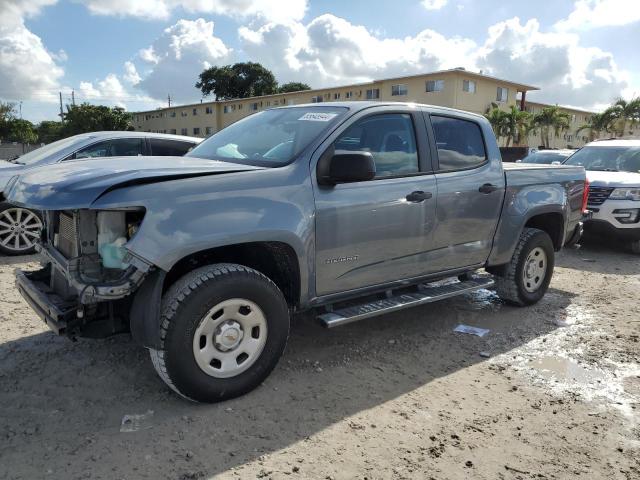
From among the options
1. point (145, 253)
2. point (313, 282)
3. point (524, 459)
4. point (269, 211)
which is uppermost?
point (269, 211)

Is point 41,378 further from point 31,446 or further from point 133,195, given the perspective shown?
point 133,195

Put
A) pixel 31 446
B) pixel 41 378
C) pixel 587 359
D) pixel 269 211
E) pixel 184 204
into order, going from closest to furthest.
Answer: pixel 31 446, pixel 184 204, pixel 269 211, pixel 41 378, pixel 587 359

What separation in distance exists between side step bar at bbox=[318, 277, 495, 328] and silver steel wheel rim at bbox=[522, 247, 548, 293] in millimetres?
596

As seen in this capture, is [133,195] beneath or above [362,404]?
above

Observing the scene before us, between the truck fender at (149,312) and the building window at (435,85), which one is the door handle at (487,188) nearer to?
the truck fender at (149,312)

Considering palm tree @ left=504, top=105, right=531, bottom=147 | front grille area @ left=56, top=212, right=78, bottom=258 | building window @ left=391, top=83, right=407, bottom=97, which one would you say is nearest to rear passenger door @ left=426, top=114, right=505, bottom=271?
front grille area @ left=56, top=212, right=78, bottom=258

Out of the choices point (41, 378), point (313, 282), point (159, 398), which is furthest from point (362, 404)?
point (41, 378)

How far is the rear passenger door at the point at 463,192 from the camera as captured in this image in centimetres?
430

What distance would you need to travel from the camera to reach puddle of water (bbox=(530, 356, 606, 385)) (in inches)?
152

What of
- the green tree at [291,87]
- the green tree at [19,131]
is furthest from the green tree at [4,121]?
the green tree at [291,87]

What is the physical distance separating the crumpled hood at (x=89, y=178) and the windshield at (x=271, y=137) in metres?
0.26

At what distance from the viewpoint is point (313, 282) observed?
3.54 m

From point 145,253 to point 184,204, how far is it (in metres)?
0.35

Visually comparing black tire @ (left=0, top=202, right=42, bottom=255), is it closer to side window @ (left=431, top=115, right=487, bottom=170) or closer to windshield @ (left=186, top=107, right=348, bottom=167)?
windshield @ (left=186, top=107, right=348, bottom=167)
